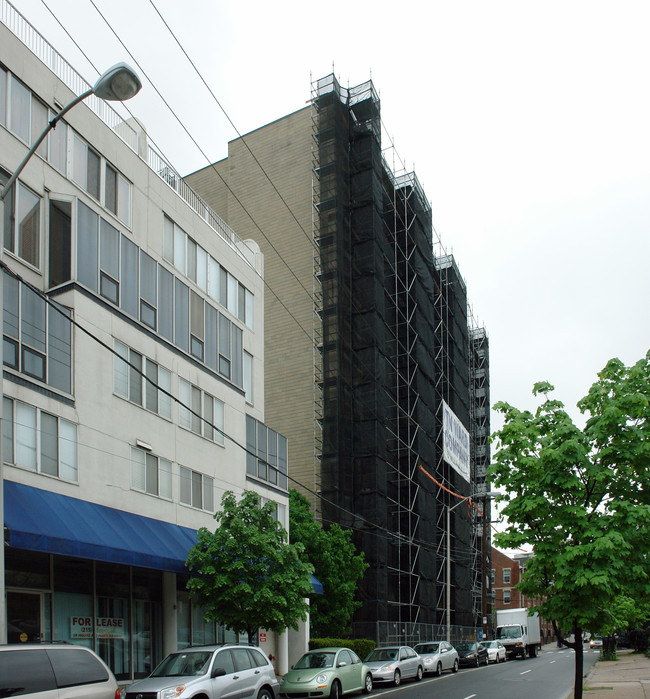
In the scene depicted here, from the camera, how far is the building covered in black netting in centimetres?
4747

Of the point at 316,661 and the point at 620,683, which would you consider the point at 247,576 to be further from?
the point at 620,683

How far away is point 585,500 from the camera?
1521 cm

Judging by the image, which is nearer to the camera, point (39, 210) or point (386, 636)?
point (39, 210)

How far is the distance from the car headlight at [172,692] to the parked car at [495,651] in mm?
33886

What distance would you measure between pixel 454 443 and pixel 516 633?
14.5 meters

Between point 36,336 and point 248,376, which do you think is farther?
point 248,376

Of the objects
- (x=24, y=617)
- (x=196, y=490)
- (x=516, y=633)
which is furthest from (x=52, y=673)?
(x=516, y=633)

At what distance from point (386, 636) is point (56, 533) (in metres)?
30.7

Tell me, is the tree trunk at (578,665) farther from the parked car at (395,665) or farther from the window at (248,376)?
the window at (248,376)

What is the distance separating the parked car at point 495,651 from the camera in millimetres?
45594

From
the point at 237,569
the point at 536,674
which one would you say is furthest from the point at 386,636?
the point at 237,569

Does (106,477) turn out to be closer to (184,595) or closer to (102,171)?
(184,595)

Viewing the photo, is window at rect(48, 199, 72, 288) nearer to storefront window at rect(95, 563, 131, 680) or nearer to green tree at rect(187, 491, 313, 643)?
storefront window at rect(95, 563, 131, 680)

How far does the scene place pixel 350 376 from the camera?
48.9 metres
